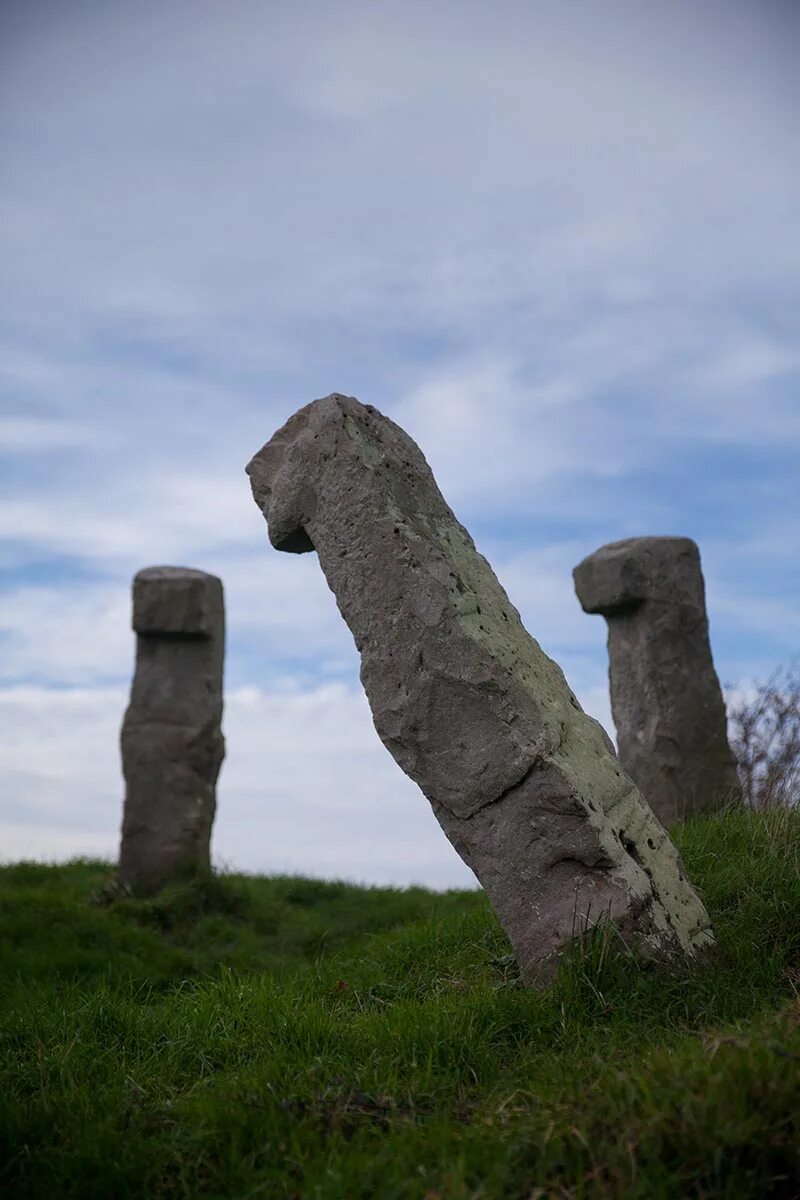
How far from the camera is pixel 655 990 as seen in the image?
5094 mm

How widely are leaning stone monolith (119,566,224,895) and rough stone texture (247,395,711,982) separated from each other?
7.26m

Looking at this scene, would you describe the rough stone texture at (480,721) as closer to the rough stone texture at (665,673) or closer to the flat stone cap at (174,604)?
the rough stone texture at (665,673)

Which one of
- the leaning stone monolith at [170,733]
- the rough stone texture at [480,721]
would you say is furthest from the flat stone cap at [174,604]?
the rough stone texture at [480,721]

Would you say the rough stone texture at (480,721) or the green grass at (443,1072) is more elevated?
the rough stone texture at (480,721)

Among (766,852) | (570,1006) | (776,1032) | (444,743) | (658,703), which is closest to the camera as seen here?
(776,1032)

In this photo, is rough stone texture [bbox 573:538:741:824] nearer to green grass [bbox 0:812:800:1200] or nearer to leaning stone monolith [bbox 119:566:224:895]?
green grass [bbox 0:812:800:1200]

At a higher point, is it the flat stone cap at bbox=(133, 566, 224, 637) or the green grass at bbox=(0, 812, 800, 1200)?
the flat stone cap at bbox=(133, 566, 224, 637)

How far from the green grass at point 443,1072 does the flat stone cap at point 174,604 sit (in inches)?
223

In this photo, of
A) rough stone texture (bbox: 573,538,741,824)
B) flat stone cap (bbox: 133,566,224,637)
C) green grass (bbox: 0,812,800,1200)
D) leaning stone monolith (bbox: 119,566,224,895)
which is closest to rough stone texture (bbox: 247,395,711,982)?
green grass (bbox: 0,812,800,1200)

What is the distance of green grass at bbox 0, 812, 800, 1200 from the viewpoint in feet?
11.1

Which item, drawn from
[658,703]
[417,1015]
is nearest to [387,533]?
[417,1015]

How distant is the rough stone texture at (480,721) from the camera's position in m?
5.36

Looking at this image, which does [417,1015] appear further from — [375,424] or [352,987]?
[375,424]

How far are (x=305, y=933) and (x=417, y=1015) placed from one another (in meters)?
6.55
